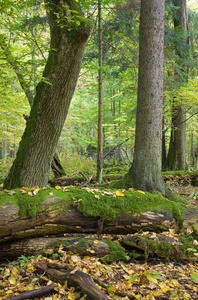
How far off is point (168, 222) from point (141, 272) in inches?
45.1

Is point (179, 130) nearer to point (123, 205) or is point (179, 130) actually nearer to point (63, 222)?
point (123, 205)

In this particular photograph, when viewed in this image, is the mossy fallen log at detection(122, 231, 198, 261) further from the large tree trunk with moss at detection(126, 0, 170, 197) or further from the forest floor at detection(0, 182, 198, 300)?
the large tree trunk with moss at detection(126, 0, 170, 197)

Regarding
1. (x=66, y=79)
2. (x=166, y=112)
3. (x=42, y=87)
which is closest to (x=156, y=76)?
(x=66, y=79)

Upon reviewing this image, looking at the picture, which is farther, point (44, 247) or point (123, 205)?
point (123, 205)

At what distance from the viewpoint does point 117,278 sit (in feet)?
A: 9.32

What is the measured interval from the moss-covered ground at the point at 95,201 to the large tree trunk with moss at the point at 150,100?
0.89 m

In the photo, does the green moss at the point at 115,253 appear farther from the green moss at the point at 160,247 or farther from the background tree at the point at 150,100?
the background tree at the point at 150,100

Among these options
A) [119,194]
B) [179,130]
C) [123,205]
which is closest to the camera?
[123,205]

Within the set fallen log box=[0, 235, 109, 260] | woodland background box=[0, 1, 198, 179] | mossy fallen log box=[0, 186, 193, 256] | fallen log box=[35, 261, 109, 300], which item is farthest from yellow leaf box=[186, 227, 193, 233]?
woodland background box=[0, 1, 198, 179]

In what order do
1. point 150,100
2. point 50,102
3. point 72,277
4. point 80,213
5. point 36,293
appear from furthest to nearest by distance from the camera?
point 150,100
point 50,102
point 80,213
point 72,277
point 36,293

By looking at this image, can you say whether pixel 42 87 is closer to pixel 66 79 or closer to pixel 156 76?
pixel 66 79

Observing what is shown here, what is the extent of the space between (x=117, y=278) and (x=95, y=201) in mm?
1209

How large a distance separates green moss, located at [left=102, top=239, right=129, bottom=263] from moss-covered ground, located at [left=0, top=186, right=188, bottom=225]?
1.40 ft

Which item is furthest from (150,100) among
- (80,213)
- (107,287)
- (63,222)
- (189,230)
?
(107,287)
